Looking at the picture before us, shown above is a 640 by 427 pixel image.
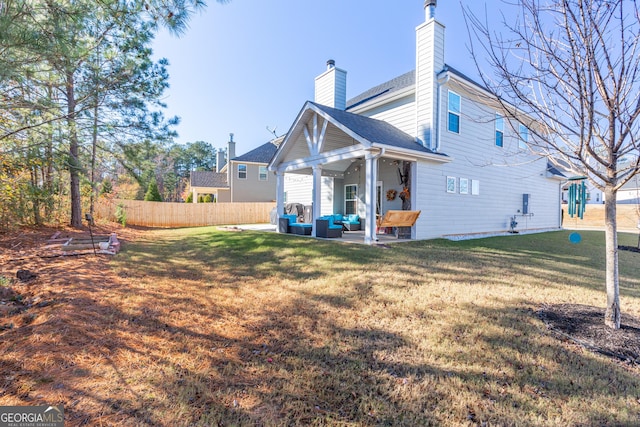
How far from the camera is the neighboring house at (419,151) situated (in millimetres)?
9516

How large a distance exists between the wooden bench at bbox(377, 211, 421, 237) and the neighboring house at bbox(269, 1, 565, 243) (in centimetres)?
51

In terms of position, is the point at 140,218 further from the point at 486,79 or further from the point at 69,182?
the point at 486,79

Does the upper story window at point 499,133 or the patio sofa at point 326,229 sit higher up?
the upper story window at point 499,133

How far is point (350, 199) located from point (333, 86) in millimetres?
5334

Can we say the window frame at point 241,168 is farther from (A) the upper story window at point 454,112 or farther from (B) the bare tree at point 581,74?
(B) the bare tree at point 581,74

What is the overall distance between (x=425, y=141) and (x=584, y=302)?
24.0 feet

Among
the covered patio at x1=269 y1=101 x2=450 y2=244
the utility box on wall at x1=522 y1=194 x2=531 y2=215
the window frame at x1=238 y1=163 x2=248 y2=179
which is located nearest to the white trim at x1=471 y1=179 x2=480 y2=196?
the covered patio at x1=269 y1=101 x2=450 y2=244

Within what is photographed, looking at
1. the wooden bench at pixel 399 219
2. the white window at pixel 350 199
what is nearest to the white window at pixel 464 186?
Result: the wooden bench at pixel 399 219

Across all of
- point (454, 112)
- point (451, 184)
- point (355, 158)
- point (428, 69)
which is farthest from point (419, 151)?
point (428, 69)

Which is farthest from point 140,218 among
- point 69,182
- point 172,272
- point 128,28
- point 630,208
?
point 630,208

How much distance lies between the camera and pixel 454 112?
10969mm

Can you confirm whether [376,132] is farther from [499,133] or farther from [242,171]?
[242,171]

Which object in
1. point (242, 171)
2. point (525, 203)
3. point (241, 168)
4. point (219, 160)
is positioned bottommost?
point (525, 203)

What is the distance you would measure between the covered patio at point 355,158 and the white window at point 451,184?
3.37ft
